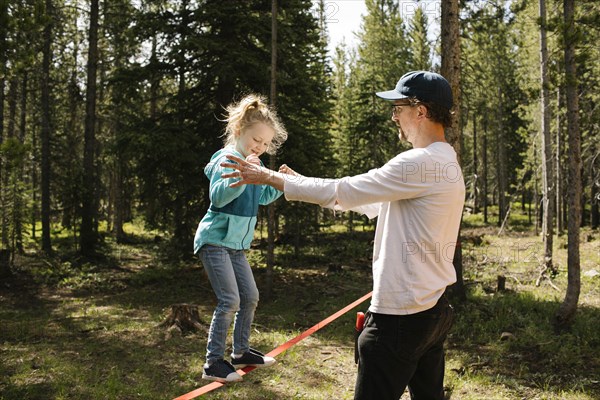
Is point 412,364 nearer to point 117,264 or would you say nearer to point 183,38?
point 183,38

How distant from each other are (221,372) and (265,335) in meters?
6.28

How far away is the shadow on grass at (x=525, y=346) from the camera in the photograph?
25.5 ft

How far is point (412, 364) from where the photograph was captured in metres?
2.79

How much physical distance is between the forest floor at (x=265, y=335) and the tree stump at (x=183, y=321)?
0.24 metres

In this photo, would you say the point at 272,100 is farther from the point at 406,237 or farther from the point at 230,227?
the point at 406,237

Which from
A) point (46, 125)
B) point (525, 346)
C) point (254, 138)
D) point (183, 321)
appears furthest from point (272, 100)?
point (46, 125)

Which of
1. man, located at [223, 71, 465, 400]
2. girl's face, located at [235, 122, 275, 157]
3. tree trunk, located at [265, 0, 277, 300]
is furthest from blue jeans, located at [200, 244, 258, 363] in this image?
tree trunk, located at [265, 0, 277, 300]

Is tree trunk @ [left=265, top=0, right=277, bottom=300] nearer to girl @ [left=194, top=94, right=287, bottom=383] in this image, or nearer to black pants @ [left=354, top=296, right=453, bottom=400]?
girl @ [left=194, top=94, right=287, bottom=383]

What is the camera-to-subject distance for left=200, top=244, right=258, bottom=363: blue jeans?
3.66 meters

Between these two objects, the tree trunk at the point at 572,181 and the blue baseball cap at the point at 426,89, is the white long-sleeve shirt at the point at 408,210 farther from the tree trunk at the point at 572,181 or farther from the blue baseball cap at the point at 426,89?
the tree trunk at the point at 572,181

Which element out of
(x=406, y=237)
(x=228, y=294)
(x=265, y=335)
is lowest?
(x=265, y=335)

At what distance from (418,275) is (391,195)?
47 cm

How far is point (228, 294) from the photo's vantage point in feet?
12.1

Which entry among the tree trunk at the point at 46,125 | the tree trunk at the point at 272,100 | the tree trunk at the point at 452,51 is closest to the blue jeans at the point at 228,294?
the tree trunk at the point at 452,51
